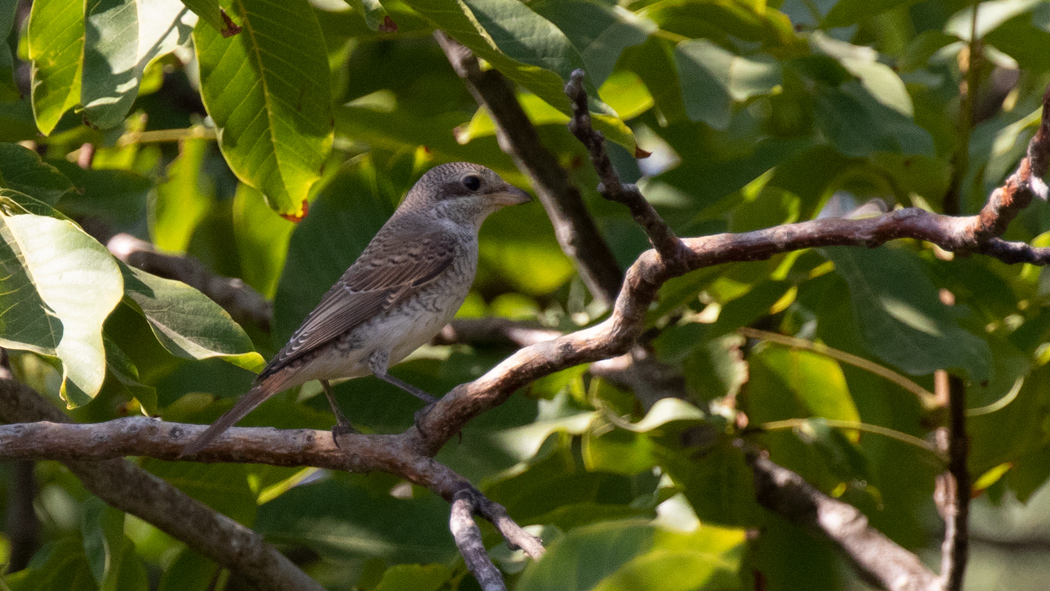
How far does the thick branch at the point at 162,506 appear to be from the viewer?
3.06 m

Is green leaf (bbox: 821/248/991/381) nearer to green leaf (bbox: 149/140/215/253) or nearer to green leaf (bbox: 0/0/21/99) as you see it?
green leaf (bbox: 0/0/21/99)

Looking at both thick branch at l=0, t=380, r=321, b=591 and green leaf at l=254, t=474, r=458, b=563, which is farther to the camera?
green leaf at l=254, t=474, r=458, b=563

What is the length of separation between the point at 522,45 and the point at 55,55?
4.32 ft

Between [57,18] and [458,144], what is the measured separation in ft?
5.95

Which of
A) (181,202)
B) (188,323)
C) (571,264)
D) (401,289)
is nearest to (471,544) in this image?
(188,323)

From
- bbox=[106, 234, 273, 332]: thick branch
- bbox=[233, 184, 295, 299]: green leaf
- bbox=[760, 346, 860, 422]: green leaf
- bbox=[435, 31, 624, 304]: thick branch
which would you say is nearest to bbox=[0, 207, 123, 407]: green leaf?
A: bbox=[435, 31, 624, 304]: thick branch

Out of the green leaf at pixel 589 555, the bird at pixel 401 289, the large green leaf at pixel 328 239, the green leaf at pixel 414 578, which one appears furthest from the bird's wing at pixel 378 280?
the green leaf at pixel 589 555

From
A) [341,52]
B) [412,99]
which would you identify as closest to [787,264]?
[341,52]

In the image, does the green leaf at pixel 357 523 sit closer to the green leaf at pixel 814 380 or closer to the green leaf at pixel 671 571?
the green leaf at pixel 814 380

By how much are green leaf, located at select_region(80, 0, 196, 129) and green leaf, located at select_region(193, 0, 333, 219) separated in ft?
0.59

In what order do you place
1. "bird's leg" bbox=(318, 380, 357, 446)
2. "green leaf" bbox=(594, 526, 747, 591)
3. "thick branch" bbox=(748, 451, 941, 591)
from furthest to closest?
"thick branch" bbox=(748, 451, 941, 591) → "bird's leg" bbox=(318, 380, 357, 446) → "green leaf" bbox=(594, 526, 747, 591)

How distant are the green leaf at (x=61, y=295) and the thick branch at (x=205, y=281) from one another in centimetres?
237

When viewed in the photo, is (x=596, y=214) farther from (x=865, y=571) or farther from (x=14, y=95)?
(x=14, y=95)

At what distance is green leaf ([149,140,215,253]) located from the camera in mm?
4832
